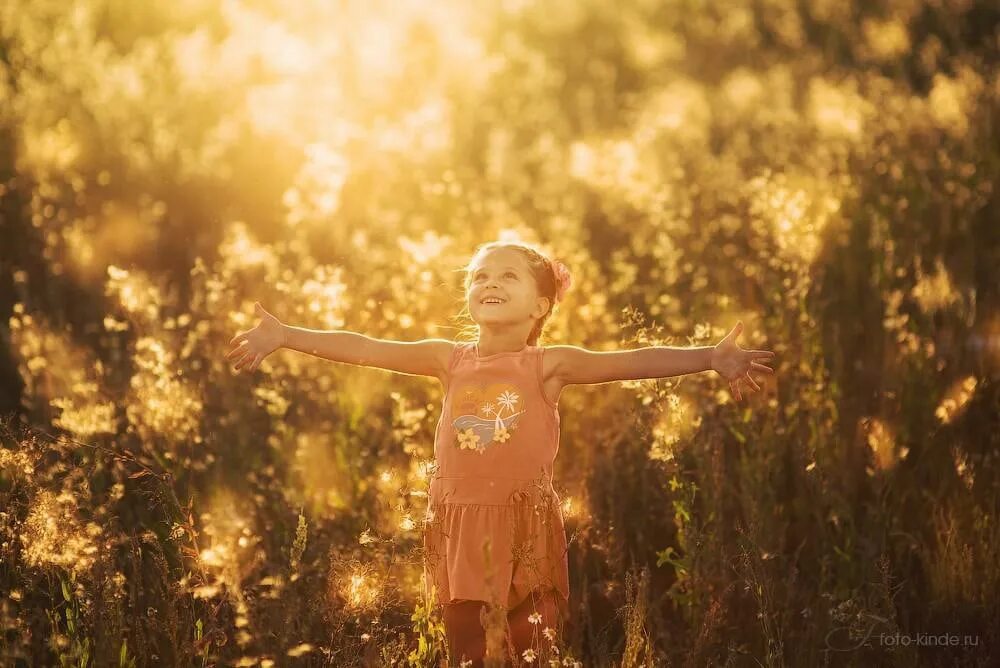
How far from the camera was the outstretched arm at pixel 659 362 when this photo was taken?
276 cm

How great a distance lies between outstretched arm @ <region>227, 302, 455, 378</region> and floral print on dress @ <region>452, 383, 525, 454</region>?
0.57ft

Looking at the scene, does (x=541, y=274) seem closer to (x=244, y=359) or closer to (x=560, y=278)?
(x=560, y=278)

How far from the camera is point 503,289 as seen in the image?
3031 mm

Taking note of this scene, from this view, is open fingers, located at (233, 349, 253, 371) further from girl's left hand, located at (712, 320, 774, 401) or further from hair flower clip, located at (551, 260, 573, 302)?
girl's left hand, located at (712, 320, 774, 401)

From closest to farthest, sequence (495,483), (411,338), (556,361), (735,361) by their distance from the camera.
A: (735,361)
(495,483)
(556,361)
(411,338)

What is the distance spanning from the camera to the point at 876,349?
445 centimetres

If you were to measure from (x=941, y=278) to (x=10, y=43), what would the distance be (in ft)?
18.1

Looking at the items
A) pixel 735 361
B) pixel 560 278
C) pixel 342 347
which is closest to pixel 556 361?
pixel 560 278

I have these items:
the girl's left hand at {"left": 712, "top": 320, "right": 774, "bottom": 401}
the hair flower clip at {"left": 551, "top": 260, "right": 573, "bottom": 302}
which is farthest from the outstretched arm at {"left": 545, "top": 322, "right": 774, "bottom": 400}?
the hair flower clip at {"left": 551, "top": 260, "right": 573, "bottom": 302}

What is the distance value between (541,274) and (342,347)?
0.57 metres

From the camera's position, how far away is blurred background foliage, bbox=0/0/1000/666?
2.80 meters

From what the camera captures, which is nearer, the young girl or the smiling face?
the young girl

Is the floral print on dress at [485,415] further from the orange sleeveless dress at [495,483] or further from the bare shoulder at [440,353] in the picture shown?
the bare shoulder at [440,353]

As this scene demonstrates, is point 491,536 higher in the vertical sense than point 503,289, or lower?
lower
